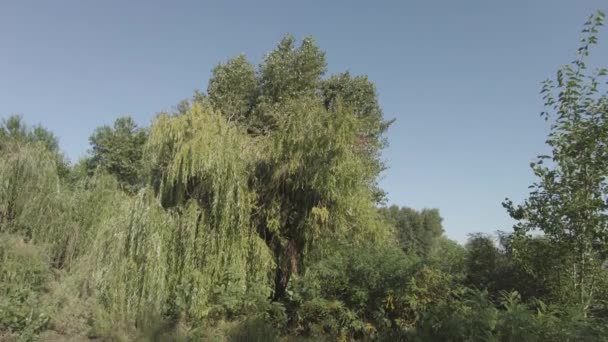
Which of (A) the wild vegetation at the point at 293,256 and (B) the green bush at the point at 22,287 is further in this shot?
(B) the green bush at the point at 22,287

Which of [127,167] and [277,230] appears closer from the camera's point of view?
[277,230]

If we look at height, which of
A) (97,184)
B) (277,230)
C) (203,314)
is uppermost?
(97,184)

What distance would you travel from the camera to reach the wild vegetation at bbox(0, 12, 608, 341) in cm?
505

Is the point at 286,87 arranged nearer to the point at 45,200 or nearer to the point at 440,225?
the point at 45,200

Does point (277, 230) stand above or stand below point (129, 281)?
above

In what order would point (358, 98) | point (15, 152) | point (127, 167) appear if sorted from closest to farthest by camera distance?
1. point (15, 152)
2. point (358, 98)
3. point (127, 167)

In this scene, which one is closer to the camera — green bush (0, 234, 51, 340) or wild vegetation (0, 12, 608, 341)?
wild vegetation (0, 12, 608, 341)

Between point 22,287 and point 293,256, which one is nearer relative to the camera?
point 22,287

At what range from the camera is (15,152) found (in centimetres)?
942

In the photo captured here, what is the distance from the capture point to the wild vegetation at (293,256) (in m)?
5.05

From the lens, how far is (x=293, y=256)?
7.32 m

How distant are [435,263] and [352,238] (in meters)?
1.89

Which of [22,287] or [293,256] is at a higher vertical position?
[293,256]

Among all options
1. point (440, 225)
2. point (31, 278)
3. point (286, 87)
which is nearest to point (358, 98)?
point (286, 87)
